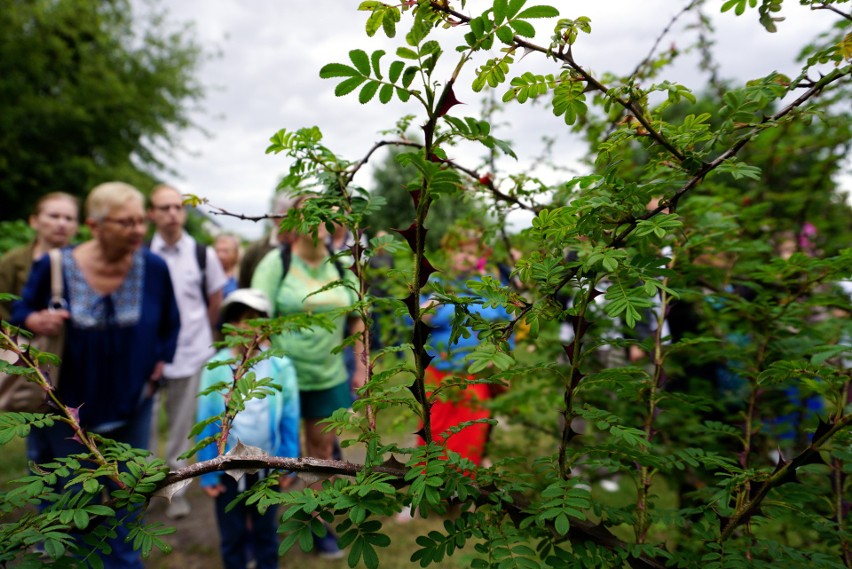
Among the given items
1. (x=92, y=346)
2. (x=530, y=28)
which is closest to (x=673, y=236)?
(x=530, y=28)

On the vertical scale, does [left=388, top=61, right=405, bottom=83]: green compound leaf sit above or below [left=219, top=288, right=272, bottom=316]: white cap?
above

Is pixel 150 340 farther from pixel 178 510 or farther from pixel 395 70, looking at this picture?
pixel 395 70

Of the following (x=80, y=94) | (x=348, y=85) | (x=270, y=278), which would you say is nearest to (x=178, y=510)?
(x=270, y=278)

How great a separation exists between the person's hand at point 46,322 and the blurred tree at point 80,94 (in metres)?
18.8

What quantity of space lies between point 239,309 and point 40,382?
250 cm

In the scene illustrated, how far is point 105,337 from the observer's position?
3096 millimetres

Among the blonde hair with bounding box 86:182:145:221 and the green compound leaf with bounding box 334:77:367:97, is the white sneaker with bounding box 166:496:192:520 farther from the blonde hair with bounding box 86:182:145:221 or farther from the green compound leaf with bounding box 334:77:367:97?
the green compound leaf with bounding box 334:77:367:97

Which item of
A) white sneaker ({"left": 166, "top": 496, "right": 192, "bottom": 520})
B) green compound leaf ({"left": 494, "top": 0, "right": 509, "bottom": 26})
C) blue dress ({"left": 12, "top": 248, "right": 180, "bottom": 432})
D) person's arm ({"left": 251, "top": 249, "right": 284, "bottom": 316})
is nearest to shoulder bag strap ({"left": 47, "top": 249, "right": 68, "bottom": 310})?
blue dress ({"left": 12, "top": 248, "right": 180, "bottom": 432})

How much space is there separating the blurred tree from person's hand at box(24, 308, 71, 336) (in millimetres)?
18806

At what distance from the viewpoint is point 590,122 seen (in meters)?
2.38

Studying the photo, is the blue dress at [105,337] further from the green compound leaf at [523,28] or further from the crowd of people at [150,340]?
the green compound leaf at [523,28]

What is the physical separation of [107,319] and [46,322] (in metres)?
0.31

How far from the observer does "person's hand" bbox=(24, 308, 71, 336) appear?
282 centimetres

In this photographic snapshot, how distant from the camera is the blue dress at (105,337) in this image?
3025 mm
